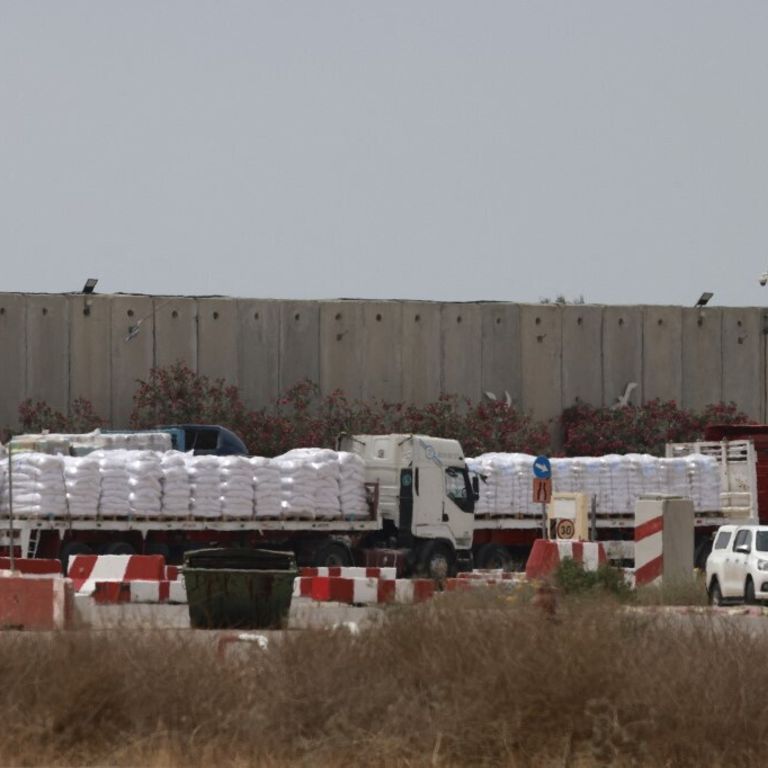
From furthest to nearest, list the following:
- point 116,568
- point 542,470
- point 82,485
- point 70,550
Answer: point 82,485 → point 70,550 → point 542,470 → point 116,568

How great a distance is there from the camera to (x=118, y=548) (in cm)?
3438

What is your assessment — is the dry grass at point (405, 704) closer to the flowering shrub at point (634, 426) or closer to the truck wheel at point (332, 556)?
the truck wheel at point (332, 556)

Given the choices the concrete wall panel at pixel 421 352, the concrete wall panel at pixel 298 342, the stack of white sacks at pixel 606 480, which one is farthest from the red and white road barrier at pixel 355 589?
the concrete wall panel at pixel 421 352

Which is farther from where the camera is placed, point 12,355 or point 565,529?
point 12,355

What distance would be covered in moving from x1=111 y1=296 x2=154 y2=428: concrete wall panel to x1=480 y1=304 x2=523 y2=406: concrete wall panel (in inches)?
410

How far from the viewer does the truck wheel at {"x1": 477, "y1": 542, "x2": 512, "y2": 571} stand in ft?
134

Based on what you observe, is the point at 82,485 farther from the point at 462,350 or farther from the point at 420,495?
the point at 462,350

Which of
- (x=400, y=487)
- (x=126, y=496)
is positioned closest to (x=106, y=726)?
(x=126, y=496)

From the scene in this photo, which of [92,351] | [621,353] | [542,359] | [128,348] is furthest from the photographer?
[621,353]

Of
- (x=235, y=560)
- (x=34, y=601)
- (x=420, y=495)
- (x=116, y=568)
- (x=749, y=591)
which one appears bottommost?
A: (x=749, y=591)

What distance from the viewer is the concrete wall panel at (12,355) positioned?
55000mm

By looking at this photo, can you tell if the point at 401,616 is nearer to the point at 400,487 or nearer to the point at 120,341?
the point at 400,487

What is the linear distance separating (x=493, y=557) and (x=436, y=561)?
3202 mm

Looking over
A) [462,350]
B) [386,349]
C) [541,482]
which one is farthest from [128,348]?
[541,482]
